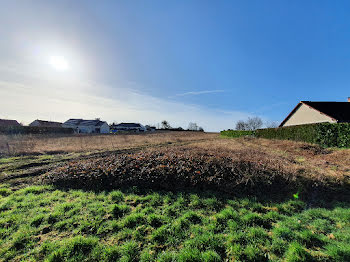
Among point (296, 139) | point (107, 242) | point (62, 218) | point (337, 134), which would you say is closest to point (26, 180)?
point (62, 218)

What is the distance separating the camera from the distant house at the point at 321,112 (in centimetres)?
1812

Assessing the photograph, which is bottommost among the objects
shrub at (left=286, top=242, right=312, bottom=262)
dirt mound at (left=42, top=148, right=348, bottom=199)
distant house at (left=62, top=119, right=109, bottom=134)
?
shrub at (left=286, top=242, right=312, bottom=262)

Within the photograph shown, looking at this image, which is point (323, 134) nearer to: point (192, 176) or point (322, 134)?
point (322, 134)

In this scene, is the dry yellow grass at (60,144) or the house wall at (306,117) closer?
the dry yellow grass at (60,144)

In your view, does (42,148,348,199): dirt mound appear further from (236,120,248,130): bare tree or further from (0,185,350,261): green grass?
(236,120,248,130): bare tree

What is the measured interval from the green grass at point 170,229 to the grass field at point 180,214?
2cm

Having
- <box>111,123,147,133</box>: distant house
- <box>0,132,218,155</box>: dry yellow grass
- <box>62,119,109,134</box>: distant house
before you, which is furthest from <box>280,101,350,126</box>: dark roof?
<box>62,119,109,134</box>: distant house

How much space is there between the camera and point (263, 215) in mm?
3367

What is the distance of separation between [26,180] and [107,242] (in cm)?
586

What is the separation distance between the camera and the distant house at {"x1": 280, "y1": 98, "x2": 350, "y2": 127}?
18.1m

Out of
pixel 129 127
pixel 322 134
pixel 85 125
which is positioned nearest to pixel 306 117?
pixel 322 134

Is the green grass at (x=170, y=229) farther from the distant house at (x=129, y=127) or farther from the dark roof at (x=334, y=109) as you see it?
the distant house at (x=129, y=127)

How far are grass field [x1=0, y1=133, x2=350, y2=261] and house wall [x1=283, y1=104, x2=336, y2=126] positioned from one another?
18309mm

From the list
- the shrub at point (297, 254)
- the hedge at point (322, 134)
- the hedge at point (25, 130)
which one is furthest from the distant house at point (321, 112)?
the hedge at point (25, 130)
